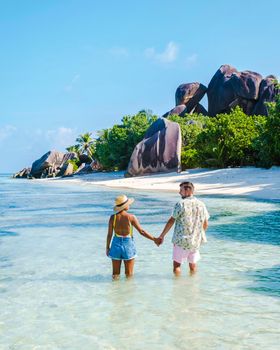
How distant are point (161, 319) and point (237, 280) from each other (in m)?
2.29

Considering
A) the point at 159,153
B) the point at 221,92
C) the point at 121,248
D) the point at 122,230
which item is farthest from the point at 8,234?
the point at 221,92

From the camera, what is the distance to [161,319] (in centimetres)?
564

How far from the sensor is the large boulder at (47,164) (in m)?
82.4

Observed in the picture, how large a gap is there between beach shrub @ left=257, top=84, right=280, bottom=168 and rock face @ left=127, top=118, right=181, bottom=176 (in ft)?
32.2

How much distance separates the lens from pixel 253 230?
13.2m

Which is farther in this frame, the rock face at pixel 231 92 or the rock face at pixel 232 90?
the rock face at pixel 232 90

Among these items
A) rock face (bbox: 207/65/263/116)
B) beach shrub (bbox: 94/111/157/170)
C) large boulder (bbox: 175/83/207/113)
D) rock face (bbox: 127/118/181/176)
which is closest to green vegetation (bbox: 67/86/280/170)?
beach shrub (bbox: 94/111/157/170)

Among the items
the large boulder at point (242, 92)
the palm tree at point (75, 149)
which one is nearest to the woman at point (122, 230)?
the large boulder at point (242, 92)

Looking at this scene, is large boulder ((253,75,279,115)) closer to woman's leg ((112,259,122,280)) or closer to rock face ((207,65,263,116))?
rock face ((207,65,263,116))

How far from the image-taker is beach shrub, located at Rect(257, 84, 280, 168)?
35.0 m

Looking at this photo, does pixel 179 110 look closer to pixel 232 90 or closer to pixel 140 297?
pixel 232 90

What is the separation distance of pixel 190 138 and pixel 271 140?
18.0 meters

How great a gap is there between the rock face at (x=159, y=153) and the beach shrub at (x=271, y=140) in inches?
386

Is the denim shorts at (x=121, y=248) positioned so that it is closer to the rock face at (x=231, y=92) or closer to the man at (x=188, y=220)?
the man at (x=188, y=220)
